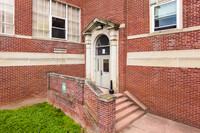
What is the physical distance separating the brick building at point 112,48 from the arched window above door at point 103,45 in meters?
0.07

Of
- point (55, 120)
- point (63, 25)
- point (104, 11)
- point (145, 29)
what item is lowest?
point (55, 120)

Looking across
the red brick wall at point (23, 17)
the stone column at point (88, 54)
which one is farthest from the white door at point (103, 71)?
the red brick wall at point (23, 17)

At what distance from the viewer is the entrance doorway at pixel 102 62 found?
8211 mm

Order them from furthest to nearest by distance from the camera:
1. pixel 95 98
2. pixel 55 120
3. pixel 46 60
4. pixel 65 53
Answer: pixel 65 53 < pixel 46 60 < pixel 55 120 < pixel 95 98

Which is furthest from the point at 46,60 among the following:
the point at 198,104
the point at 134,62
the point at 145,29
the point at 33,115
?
the point at 198,104

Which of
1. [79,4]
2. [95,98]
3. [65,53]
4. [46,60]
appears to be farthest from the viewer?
[79,4]

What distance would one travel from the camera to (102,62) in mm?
8547

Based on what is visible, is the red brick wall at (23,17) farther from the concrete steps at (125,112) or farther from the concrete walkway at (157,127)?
the concrete walkway at (157,127)

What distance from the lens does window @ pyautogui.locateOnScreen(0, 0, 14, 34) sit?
6.68m

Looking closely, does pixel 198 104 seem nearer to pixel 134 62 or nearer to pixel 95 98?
pixel 134 62

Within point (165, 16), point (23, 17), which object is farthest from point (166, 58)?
point (23, 17)

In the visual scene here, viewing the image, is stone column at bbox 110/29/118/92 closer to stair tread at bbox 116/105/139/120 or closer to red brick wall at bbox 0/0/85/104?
stair tread at bbox 116/105/139/120

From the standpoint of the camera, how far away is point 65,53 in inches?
350

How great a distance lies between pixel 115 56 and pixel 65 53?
3.92 m
